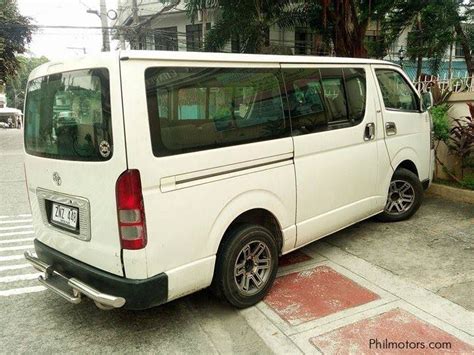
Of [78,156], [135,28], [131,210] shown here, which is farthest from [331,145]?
[135,28]

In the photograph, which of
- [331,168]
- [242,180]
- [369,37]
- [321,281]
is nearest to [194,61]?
[242,180]

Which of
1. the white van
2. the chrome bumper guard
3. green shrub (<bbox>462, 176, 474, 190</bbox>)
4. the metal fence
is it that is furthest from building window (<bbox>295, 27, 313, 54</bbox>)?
the chrome bumper guard

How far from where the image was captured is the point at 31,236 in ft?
16.4

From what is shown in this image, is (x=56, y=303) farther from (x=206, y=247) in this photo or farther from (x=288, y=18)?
(x=288, y=18)

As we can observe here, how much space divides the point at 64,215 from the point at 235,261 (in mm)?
1249

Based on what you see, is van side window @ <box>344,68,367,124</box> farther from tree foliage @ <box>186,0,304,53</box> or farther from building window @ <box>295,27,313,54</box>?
building window @ <box>295,27,313,54</box>

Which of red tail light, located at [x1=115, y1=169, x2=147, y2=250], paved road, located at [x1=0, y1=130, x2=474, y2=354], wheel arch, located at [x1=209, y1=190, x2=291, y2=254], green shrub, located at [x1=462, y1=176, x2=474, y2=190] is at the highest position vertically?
red tail light, located at [x1=115, y1=169, x2=147, y2=250]

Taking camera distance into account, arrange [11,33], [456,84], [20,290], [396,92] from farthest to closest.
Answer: [11,33] → [456,84] → [396,92] → [20,290]

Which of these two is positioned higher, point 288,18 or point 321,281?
point 288,18

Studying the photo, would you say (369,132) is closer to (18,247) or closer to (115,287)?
(115,287)

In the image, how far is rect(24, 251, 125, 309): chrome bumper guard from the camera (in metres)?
2.50

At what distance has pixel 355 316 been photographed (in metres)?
2.97

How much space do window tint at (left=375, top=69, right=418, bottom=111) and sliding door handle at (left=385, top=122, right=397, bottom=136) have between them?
0.18 m

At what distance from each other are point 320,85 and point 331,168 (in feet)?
2.44
